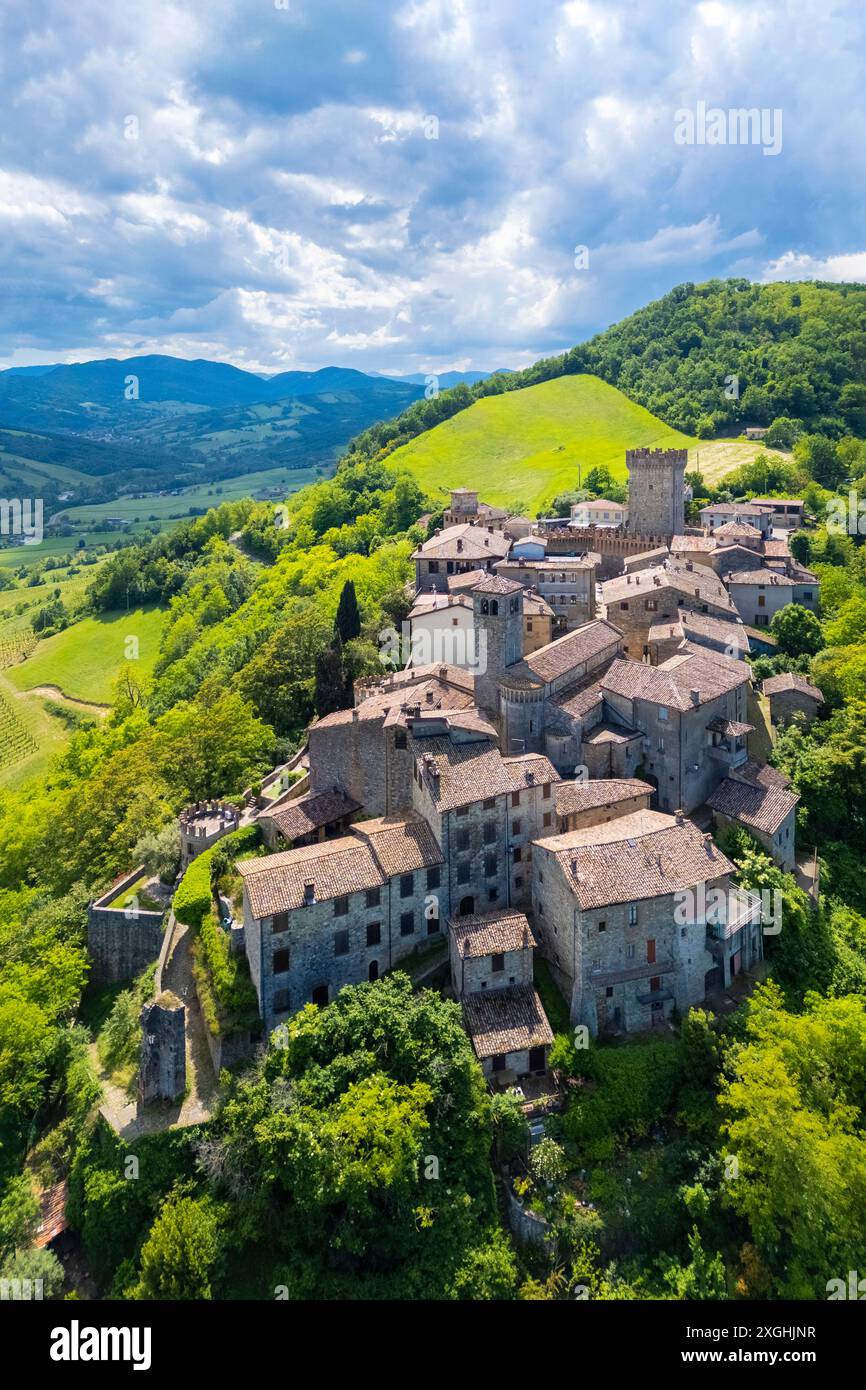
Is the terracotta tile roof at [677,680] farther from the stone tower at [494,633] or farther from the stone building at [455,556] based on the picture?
the stone building at [455,556]

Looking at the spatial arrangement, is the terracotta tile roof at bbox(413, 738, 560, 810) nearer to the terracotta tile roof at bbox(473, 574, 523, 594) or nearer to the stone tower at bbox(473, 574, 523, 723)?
the stone tower at bbox(473, 574, 523, 723)

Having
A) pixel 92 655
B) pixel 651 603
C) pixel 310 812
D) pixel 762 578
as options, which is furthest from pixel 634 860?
pixel 92 655

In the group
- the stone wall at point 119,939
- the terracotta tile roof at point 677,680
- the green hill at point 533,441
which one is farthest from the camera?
the green hill at point 533,441

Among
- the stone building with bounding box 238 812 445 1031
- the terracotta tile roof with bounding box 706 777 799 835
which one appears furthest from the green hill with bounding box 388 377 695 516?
the stone building with bounding box 238 812 445 1031

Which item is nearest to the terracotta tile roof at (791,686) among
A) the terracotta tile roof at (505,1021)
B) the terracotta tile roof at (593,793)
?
the terracotta tile roof at (593,793)

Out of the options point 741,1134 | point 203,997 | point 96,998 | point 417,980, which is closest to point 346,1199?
point 417,980

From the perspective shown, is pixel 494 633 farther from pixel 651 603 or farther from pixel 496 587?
pixel 651 603

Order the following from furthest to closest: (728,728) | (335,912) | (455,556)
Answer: (455,556) → (728,728) → (335,912)

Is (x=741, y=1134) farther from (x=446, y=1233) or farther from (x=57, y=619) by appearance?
(x=57, y=619)
